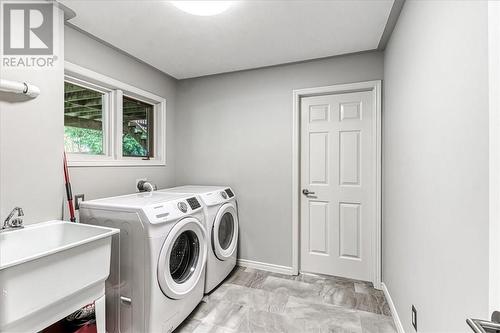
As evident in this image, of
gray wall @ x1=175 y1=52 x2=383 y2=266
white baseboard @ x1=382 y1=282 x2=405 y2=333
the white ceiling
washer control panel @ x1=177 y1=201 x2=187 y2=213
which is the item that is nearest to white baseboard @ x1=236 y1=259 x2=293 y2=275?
gray wall @ x1=175 y1=52 x2=383 y2=266

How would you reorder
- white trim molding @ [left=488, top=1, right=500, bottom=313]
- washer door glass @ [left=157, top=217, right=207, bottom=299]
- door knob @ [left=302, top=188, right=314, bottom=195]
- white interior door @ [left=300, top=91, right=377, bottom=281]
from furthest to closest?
door knob @ [left=302, top=188, right=314, bottom=195] → white interior door @ [left=300, top=91, right=377, bottom=281] → washer door glass @ [left=157, top=217, right=207, bottom=299] → white trim molding @ [left=488, top=1, right=500, bottom=313]

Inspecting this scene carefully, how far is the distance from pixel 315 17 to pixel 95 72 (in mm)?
1948

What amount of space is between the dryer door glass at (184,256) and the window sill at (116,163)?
41.0 inches

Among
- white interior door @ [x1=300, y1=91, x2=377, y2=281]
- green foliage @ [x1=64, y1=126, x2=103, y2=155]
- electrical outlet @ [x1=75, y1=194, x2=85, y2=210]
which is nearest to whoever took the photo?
electrical outlet @ [x1=75, y1=194, x2=85, y2=210]

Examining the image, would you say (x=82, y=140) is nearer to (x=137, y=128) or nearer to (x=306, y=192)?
(x=137, y=128)

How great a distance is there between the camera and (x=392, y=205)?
78.9 inches

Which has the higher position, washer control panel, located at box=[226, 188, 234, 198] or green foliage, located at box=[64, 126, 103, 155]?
green foliage, located at box=[64, 126, 103, 155]

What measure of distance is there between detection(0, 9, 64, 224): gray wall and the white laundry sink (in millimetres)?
163

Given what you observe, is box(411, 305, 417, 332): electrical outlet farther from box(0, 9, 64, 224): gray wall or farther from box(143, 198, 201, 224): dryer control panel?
box(0, 9, 64, 224): gray wall

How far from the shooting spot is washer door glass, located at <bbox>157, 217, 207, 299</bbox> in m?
1.66

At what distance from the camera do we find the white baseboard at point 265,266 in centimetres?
270

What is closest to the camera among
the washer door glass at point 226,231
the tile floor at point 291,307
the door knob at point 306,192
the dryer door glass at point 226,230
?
the tile floor at point 291,307

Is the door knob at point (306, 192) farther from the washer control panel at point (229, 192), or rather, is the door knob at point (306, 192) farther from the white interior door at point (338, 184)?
the washer control panel at point (229, 192)

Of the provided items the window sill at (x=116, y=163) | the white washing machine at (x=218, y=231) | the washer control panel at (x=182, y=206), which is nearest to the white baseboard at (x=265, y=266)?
the white washing machine at (x=218, y=231)
